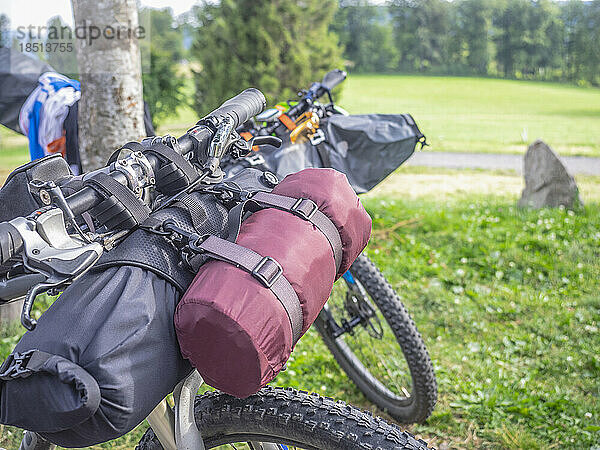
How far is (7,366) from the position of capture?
3.59 feet

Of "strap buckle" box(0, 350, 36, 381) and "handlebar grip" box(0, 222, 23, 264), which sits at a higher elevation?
"handlebar grip" box(0, 222, 23, 264)

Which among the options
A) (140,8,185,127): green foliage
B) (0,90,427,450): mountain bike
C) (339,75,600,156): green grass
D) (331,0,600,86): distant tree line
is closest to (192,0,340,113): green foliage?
(140,8,185,127): green foliage

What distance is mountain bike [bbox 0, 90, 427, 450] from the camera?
1.04 m

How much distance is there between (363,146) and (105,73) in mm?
1825

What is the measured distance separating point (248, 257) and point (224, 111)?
2.01 feet

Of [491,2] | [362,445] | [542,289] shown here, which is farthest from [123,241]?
[491,2]

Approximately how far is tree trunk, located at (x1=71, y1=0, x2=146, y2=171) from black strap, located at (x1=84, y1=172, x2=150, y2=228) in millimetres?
A: 2570

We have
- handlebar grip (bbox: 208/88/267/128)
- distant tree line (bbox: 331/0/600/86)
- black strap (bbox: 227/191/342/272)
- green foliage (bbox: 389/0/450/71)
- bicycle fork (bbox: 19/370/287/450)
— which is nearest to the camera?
black strap (bbox: 227/191/342/272)

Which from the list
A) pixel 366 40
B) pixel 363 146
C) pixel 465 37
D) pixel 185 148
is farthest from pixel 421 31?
pixel 185 148

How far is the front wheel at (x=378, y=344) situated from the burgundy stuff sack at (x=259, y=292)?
4.34 feet

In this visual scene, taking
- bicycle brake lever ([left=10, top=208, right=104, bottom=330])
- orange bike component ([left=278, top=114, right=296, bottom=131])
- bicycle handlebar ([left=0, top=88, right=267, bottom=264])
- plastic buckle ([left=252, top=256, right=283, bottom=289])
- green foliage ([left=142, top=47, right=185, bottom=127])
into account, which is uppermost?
bicycle handlebar ([left=0, top=88, right=267, bottom=264])

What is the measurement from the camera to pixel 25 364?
1.03m

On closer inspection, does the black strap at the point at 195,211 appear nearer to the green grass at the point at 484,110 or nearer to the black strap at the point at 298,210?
the black strap at the point at 298,210

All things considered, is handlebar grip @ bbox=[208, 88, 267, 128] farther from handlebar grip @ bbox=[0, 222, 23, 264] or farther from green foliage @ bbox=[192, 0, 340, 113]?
green foliage @ bbox=[192, 0, 340, 113]
